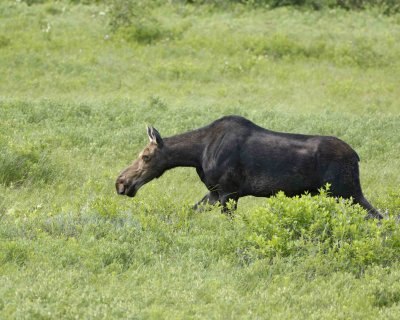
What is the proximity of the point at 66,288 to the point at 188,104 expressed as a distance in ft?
43.5

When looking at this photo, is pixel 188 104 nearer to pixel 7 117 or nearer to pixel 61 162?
pixel 7 117

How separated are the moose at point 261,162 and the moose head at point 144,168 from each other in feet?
0.05

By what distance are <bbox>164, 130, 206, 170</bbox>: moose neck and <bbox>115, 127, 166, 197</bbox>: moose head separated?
128 mm

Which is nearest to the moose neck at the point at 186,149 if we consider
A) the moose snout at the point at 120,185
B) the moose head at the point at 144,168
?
the moose head at the point at 144,168

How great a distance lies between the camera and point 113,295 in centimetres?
814

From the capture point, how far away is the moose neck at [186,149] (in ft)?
40.2

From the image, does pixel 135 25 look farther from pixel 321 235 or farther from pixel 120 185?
pixel 321 235

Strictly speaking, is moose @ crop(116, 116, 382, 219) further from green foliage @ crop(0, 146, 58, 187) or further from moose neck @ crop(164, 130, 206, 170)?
green foliage @ crop(0, 146, 58, 187)

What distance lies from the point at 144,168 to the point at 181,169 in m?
3.75

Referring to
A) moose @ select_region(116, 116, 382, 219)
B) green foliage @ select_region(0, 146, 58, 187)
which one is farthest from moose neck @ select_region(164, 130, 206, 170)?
green foliage @ select_region(0, 146, 58, 187)

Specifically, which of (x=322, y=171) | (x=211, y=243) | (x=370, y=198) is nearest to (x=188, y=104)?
(x=370, y=198)

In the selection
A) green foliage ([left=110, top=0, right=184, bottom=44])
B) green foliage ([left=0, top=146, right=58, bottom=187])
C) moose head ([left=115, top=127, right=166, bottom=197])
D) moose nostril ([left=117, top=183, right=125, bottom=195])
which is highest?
moose head ([left=115, top=127, right=166, bottom=197])

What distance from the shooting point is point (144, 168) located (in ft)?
40.8

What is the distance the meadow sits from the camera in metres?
8.45
